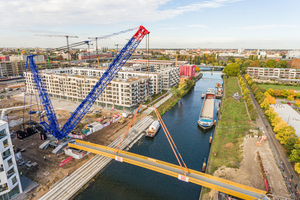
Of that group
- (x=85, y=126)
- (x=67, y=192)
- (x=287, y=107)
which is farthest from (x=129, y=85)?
(x=287, y=107)

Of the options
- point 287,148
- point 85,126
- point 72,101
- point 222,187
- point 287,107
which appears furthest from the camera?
point 72,101

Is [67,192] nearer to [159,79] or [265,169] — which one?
[265,169]

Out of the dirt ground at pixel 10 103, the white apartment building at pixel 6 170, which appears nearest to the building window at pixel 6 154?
the white apartment building at pixel 6 170

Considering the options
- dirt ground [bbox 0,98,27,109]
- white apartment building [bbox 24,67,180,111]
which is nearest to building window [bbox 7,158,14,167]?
white apartment building [bbox 24,67,180,111]

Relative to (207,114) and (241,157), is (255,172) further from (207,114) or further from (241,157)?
(207,114)

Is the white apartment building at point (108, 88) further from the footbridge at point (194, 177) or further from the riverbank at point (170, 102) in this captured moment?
the footbridge at point (194, 177)

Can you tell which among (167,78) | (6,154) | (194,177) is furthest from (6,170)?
(167,78)
